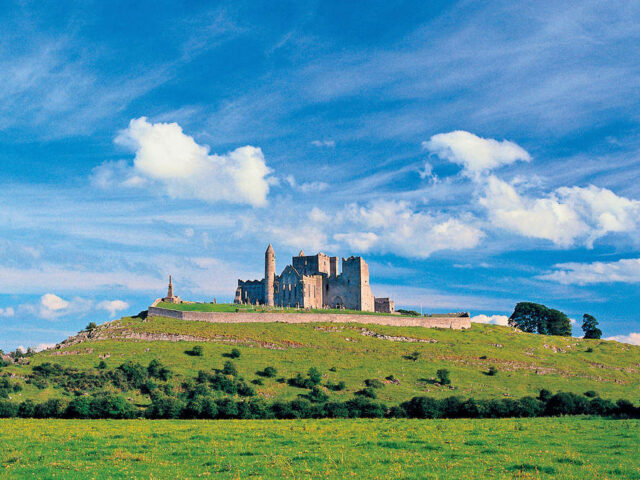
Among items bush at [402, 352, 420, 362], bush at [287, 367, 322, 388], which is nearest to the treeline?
bush at [287, 367, 322, 388]

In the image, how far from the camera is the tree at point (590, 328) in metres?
162

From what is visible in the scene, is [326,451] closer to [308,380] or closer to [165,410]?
[165,410]

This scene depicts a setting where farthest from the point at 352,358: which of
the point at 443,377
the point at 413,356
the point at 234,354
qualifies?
the point at 234,354

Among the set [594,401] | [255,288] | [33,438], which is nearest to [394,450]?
[33,438]

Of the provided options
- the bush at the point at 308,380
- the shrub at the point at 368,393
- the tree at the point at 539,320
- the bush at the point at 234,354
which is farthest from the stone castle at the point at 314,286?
the shrub at the point at 368,393

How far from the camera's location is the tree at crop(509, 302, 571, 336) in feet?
535

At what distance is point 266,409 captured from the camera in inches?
2357

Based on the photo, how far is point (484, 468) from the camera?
93.2ft

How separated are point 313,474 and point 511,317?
5969 inches

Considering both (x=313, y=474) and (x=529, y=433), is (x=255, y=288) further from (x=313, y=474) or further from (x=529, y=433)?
(x=313, y=474)

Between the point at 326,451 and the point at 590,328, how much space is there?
149535 millimetres

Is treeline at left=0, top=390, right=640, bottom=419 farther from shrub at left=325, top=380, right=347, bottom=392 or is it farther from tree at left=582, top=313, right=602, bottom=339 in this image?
tree at left=582, top=313, right=602, bottom=339

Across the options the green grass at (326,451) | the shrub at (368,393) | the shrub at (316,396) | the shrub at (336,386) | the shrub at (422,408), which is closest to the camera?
the green grass at (326,451)

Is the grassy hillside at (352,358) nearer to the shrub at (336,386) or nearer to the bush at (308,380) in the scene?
the shrub at (336,386)
